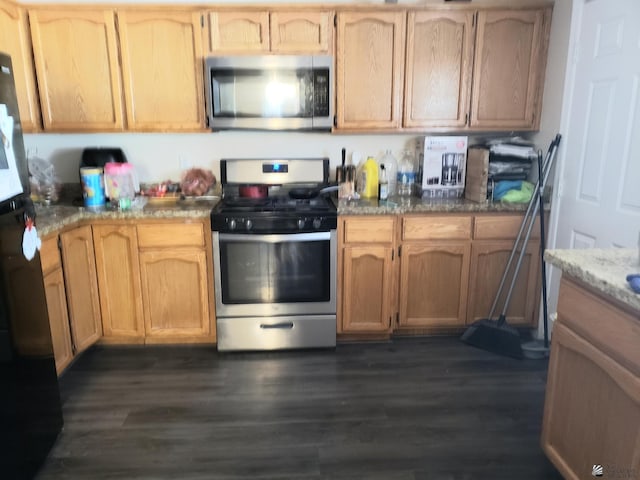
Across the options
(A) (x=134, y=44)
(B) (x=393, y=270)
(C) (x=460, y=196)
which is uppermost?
(A) (x=134, y=44)

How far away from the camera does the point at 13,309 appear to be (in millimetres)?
1688

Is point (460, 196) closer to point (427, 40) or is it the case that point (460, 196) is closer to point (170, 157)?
point (427, 40)

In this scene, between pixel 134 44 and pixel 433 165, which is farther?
pixel 433 165

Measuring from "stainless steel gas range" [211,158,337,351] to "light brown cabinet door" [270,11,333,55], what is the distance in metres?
0.96

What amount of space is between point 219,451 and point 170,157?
6.79 feet

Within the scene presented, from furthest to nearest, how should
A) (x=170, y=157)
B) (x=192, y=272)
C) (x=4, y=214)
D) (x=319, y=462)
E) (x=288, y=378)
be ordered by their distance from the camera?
(x=170, y=157), (x=192, y=272), (x=288, y=378), (x=319, y=462), (x=4, y=214)

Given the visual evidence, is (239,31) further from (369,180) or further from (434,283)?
(434,283)

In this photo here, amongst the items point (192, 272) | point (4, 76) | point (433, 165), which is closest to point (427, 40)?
point (433, 165)

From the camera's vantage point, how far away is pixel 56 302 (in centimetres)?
247

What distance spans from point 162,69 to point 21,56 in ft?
2.68

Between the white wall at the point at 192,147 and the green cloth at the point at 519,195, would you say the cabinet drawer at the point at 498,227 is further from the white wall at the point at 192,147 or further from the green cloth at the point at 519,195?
the white wall at the point at 192,147

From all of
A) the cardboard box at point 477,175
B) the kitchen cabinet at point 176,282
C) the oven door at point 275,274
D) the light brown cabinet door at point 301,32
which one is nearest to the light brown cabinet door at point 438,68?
the cardboard box at point 477,175

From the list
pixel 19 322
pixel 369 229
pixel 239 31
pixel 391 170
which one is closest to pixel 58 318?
pixel 19 322

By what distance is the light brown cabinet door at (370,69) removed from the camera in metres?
2.89
